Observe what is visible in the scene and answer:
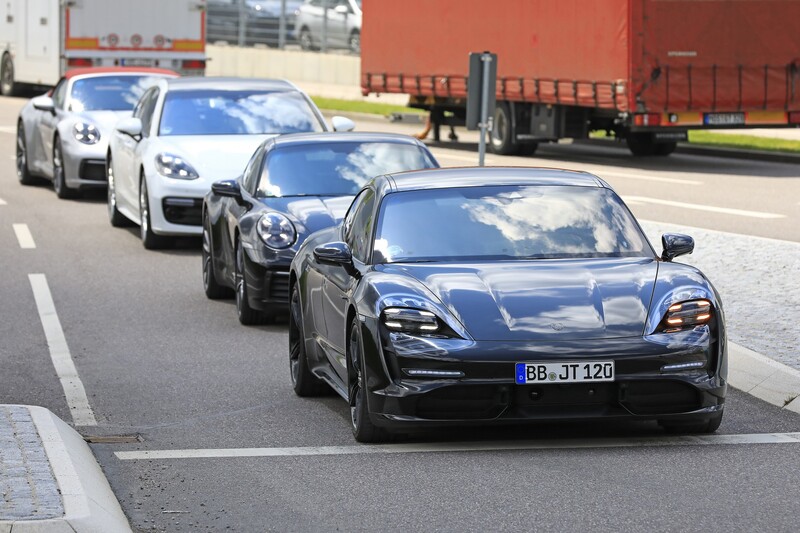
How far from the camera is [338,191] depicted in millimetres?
13508

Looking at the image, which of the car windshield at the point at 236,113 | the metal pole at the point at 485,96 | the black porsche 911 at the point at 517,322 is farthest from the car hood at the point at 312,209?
the car windshield at the point at 236,113

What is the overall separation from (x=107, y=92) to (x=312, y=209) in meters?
10.7

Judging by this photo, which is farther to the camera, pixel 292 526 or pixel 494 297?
pixel 494 297

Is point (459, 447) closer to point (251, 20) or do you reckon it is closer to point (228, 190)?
point (228, 190)

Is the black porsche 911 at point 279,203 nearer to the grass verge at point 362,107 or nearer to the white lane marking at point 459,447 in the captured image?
the white lane marking at point 459,447

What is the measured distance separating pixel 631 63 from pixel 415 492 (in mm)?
20789

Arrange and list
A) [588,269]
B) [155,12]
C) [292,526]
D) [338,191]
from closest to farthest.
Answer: [292,526]
[588,269]
[338,191]
[155,12]

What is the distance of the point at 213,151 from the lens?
17172 millimetres

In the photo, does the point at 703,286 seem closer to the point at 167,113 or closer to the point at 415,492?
the point at 415,492

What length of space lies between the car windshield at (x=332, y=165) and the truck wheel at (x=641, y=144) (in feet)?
58.8

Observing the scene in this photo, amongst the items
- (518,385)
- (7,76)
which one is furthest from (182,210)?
(7,76)

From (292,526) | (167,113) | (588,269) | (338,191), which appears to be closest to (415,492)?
(292,526)

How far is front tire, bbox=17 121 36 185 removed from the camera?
24594 mm

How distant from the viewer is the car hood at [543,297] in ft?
26.3
